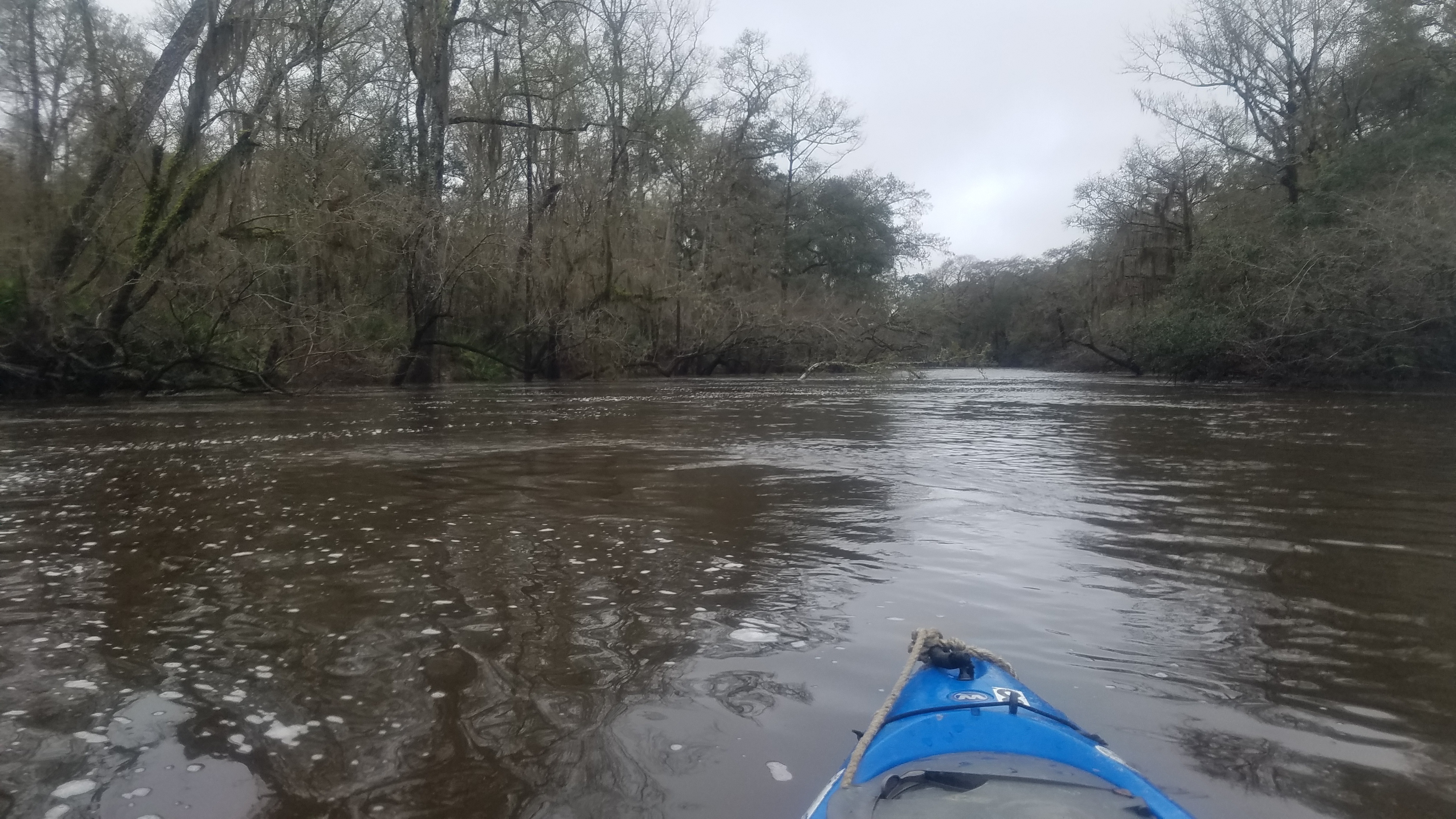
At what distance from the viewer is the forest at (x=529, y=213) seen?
17.2 m

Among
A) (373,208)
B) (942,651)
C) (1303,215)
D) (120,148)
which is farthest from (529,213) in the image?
(942,651)

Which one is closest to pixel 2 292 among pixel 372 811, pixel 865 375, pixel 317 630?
pixel 317 630

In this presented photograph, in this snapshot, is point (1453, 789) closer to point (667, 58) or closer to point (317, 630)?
point (317, 630)

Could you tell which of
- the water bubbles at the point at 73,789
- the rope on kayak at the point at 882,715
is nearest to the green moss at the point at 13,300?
the water bubbles at the point at 73,789

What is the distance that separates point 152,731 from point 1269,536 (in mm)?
5582

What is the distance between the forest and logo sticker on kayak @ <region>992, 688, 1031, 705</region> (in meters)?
17.9

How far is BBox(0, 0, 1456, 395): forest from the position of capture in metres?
17.2

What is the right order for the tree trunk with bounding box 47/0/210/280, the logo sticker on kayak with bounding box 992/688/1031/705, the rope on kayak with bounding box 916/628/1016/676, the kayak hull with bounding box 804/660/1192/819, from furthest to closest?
1. the tree trunk with bounding box 47/0/210/280
2. the rope on kayak with bounding box 916/628/1016/676
3. the logo sticker on kayak with bounding box 992/688/1031/705
4. the kayak hull with bounding box 804/660/1192/819

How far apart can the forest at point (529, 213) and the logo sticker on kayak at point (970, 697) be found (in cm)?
1781

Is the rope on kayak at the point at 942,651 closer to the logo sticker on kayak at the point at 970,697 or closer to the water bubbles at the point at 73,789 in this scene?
the logo sticker on kayak at the point at 970,697

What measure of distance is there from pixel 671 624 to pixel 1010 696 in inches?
69.6

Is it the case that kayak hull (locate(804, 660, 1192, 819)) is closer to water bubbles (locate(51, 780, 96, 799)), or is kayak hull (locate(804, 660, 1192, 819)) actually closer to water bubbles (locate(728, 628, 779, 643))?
water bubbles (locate(728, 628, 779, 643))

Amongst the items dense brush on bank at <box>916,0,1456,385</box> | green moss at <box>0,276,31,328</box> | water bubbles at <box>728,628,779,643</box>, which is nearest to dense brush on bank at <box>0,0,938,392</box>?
green moss at <box>0,276,31,328</box>

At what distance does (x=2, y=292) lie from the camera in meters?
16.4
